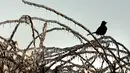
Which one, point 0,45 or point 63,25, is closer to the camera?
point 63,25

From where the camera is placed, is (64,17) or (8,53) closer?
(64,17)

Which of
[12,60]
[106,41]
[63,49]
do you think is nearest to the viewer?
[12,60]

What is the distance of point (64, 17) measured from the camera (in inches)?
147

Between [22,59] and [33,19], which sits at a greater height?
[33,19]

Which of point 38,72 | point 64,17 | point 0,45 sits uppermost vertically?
point 64,17

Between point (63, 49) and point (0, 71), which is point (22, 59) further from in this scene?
point (63, 49)

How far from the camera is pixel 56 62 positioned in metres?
3.83

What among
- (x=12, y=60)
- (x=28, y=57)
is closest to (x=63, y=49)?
(x=28, y=57)

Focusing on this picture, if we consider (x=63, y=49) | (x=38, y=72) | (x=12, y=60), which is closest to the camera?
(x=38, y=72)

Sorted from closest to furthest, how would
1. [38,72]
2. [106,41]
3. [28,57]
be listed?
1. [38,72]
2. [28,57]
3. [106,41]

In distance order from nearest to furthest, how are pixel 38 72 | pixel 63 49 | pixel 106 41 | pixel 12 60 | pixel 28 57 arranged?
pixel 38 72 → pixel 12 60 → pixel 28 57 → pixel 63 49 → pixel 106 41

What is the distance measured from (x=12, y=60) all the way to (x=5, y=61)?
0.71 ft

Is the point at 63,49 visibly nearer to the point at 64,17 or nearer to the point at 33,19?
the point at 33,19

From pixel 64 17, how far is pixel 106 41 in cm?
186
